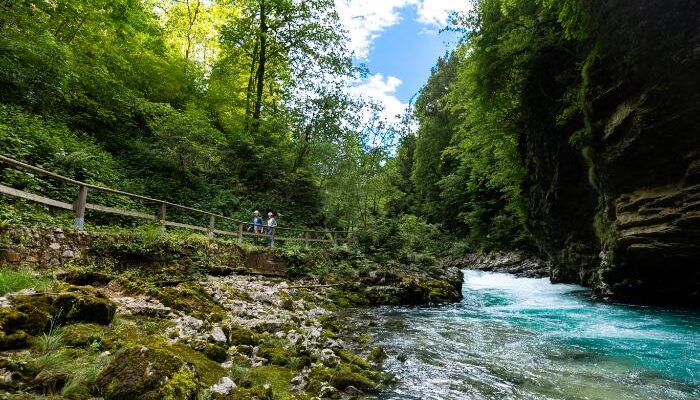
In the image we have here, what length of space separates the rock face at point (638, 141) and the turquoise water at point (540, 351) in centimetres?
138

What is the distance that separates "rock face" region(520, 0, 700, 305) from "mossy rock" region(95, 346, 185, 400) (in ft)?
36.8

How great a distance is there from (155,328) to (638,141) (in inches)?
450

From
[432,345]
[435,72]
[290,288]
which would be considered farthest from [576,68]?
[435,72]

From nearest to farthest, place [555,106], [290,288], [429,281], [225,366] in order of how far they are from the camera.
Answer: [225,366]
[290,288]
[555,106]
[429,281]

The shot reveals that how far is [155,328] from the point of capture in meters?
5.16

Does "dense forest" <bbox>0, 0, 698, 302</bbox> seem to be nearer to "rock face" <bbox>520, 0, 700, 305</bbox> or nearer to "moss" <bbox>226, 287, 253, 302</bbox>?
"rock face" <bbox>520, 0, 700, 305</bbox>

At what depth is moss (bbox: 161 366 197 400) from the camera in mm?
3111

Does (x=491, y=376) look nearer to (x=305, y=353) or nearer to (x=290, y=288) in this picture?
→ (x=305, y=353)

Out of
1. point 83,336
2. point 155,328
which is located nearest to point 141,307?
point 155,328

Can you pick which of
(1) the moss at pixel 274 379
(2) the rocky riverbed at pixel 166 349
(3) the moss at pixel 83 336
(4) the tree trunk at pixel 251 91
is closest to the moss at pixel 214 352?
(2) the rocky riverbed at pixel 166 349

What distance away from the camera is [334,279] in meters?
14.8

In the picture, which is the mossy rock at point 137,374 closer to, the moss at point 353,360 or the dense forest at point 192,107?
the moss at point 353,360

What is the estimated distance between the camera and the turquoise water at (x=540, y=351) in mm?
5094

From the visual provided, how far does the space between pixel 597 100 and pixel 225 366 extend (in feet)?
38.1
